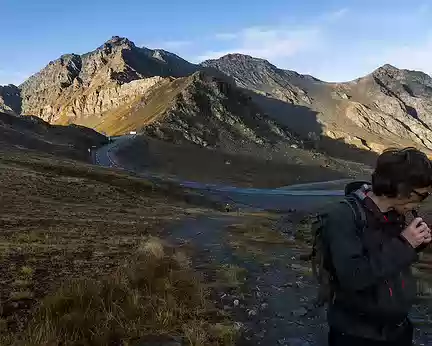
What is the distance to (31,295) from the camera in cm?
761

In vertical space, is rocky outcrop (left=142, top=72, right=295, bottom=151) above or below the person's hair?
A: above

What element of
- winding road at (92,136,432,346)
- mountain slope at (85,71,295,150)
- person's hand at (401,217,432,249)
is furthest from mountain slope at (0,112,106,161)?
person's hand at (401,217,432,249)

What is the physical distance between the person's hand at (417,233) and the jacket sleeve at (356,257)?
4 cm

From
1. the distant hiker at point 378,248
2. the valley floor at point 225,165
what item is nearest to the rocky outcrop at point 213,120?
the valley floor at point 225,165

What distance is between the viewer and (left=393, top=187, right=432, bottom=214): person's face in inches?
121

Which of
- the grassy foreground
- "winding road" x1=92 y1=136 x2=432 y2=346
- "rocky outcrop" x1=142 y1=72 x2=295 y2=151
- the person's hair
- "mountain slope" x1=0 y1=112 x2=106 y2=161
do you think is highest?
"rocky outcrop" x1=142 y1=72 x2=295 y2=151

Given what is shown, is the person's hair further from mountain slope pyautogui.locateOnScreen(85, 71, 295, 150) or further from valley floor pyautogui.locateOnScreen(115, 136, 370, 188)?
mountain slope pyautogui.locateOnScreen(85, 71, 295, 150)

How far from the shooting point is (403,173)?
3037mm

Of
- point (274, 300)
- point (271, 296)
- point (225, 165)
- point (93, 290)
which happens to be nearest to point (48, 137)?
Result: point (225, 165)

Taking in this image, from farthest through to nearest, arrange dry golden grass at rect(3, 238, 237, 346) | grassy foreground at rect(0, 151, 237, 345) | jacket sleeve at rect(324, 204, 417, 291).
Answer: grassy foreground at rect(0, 151, 237, 345), dry golden grass at rect(3, 238, 237, 346), jacket sleeve at rect(324, 204, 417, 291)

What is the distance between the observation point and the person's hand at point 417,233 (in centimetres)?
299

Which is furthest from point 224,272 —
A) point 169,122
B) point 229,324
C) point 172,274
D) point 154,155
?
point 169,122

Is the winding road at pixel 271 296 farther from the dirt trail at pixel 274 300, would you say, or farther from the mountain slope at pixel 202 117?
the mountain slope at pixel 202 117

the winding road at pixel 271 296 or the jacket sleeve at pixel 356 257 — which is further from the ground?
the jacket sleeve at pixel 356 257
